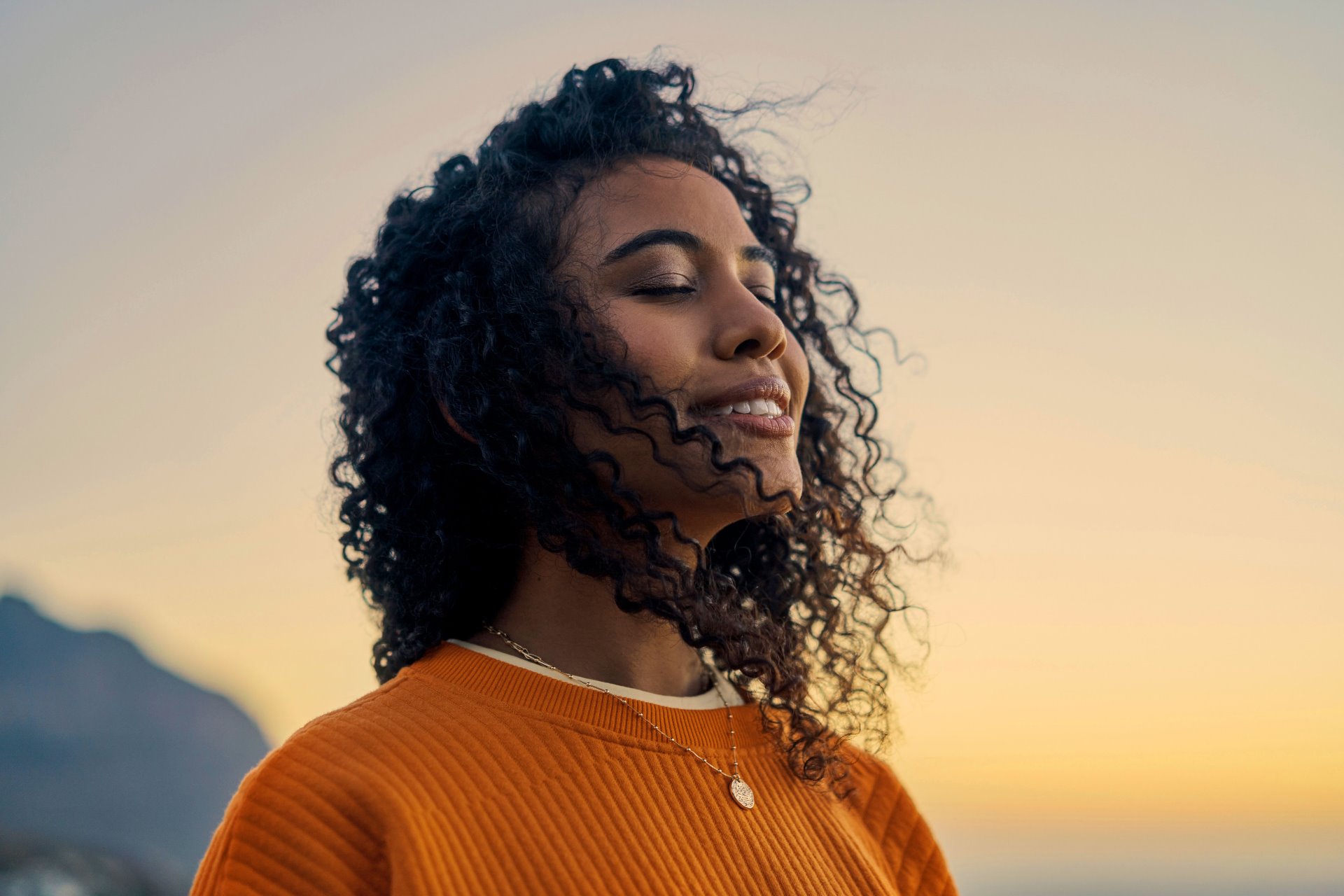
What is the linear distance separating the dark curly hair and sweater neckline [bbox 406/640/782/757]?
0.12 meters

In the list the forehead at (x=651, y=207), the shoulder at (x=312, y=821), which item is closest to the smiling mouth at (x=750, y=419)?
the forehead at (x=651, y=207)

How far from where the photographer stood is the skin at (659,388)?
65.1 inches

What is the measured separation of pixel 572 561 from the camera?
1.66m

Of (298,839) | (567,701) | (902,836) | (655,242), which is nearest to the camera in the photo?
(298,839)

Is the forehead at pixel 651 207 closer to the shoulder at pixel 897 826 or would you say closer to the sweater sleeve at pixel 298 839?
the sweater sleeve at pixel 298 839

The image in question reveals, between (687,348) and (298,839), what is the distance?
921mm

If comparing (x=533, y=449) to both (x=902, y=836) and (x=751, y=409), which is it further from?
(x=902, y=836)

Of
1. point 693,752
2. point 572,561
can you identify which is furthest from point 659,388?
point 693,752

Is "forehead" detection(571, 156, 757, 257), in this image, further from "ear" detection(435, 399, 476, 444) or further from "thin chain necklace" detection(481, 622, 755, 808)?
"thin chain necklace" detection(481, 622, 755, 808)

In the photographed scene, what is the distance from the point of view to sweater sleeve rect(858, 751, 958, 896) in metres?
1.97

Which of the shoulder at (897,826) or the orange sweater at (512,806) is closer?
the orange sweater at (512,806)

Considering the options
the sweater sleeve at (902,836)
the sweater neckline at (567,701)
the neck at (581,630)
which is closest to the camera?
the sweater neckline at (567,701)

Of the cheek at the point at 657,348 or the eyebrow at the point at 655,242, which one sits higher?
the eyebrow at the point at 655,242

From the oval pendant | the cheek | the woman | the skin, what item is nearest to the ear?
the woman
